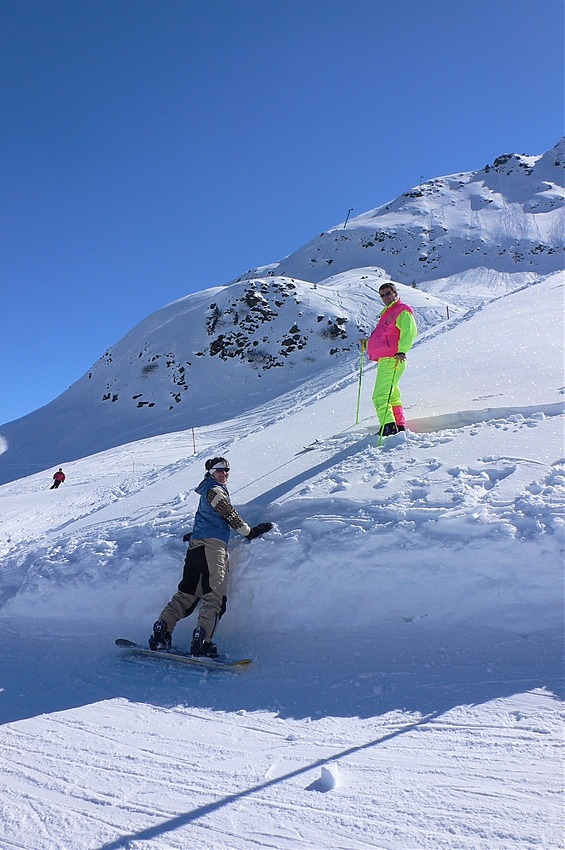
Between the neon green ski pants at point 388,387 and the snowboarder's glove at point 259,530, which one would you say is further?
the neon green ski pants at point 388,387

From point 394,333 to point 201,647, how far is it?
4.08 meters

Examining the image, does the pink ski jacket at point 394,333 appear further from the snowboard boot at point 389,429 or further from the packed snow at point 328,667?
the packed snow at point 328,667

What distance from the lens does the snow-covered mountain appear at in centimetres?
3064

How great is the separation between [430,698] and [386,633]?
0.71m

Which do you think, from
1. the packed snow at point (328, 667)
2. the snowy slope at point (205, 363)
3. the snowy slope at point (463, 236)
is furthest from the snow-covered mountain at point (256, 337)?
the packed snow at point (328, 667)

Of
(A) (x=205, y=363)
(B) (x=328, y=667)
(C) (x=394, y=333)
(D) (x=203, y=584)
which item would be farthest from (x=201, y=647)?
(A) (x=205, y=363)

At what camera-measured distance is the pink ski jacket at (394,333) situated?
19.4 feet

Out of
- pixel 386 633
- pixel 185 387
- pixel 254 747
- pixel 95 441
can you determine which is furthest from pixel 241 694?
pixel 185 387

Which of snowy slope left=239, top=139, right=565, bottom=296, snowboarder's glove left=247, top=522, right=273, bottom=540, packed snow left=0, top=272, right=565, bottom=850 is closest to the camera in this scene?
packed snow left=0, top=272, right=565, bottom=850

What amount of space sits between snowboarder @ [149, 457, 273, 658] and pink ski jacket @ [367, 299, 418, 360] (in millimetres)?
2625

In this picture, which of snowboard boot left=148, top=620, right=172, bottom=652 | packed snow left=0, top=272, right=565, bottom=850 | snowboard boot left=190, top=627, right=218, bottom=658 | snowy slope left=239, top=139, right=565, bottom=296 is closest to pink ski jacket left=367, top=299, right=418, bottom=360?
packed snow left=0, top=272, right=565, bottom=850

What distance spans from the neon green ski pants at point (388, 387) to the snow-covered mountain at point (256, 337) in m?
13.1

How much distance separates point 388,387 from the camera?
6.11m

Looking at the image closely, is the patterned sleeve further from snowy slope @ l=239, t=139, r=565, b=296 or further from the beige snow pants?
snowy slope @ l=239, t=139, r=565, b=296
